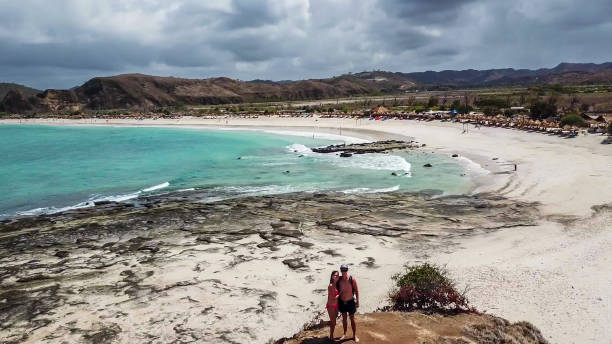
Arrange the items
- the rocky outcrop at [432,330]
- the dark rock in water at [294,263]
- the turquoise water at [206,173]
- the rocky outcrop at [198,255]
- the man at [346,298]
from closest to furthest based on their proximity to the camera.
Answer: the rocky outcrop at [432,330] → the man at [346,298] → the rocky outcrop at [198,255] → the dark rock in water at [294,263] → the turquoise water at [206,173]

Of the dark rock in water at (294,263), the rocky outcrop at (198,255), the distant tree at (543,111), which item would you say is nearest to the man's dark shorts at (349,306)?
the rocky outcrop at (198,255)

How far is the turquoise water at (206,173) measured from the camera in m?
26.0

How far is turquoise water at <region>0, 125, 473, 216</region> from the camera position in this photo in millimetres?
26000

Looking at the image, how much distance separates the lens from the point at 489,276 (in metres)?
12.4

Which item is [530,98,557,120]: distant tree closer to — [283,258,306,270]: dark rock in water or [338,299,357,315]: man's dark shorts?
[283,258,306,270]: dark rock in water

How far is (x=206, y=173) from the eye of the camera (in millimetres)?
33719

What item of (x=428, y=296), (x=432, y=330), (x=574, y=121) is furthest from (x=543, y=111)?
(x=432, y=330)

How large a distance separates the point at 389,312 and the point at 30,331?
8.61 meters

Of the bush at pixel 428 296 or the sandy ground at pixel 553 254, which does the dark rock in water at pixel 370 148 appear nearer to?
the sandy ground at pixel 553 254

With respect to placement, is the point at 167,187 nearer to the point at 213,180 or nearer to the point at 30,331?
the point at 213,180

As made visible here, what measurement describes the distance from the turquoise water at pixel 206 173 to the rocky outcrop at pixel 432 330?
51.7 ft

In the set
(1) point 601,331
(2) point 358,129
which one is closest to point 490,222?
(1) point 601,331

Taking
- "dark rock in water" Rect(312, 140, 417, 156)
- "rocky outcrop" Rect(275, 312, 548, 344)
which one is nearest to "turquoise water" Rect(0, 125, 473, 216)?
"dark rock in water" Rect(312, 140, 417, 156)

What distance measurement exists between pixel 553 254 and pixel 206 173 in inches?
1006
